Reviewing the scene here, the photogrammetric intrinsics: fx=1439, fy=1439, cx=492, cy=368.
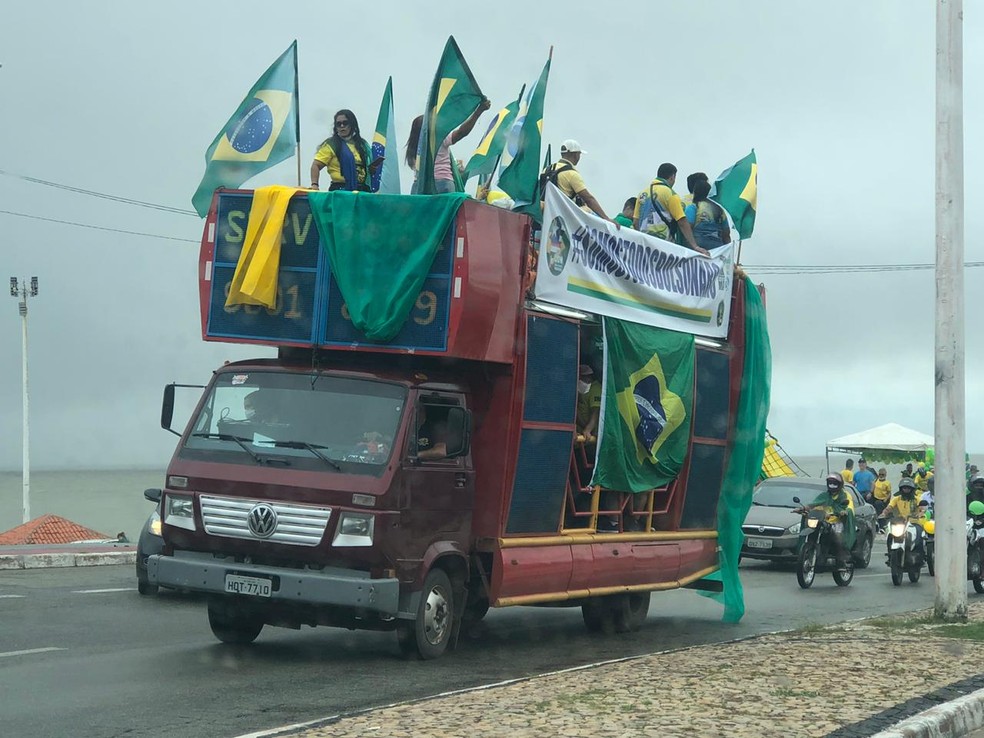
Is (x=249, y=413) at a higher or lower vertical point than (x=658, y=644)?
higher

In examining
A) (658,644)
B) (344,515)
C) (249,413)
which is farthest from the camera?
(658,644)

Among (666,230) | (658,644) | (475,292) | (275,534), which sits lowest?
(658,644)

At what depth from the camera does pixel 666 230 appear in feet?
47.2

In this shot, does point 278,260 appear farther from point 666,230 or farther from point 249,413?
point 666,230

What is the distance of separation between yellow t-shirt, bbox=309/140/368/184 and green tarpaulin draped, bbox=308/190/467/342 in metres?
1.49

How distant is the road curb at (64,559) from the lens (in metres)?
19.7

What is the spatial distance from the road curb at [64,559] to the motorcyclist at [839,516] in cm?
1018

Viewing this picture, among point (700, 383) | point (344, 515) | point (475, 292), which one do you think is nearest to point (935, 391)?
point (700, 383)

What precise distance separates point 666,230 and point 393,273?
4.65m

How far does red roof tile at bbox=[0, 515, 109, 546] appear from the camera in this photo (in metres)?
28.6

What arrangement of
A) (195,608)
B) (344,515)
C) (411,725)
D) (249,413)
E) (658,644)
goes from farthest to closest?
(195,608) < (658,644) < (249,413) < (344,515) < (411,725)

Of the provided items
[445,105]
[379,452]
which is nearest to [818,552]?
[445,105]

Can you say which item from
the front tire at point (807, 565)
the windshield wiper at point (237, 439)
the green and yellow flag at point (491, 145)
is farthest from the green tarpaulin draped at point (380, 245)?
the front tire at point (807, 565)

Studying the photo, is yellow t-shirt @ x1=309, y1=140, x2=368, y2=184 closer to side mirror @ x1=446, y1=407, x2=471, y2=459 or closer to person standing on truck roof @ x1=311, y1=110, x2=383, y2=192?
person standing on truck roof @ x1=311, y1=110, x2=383, y2=192
